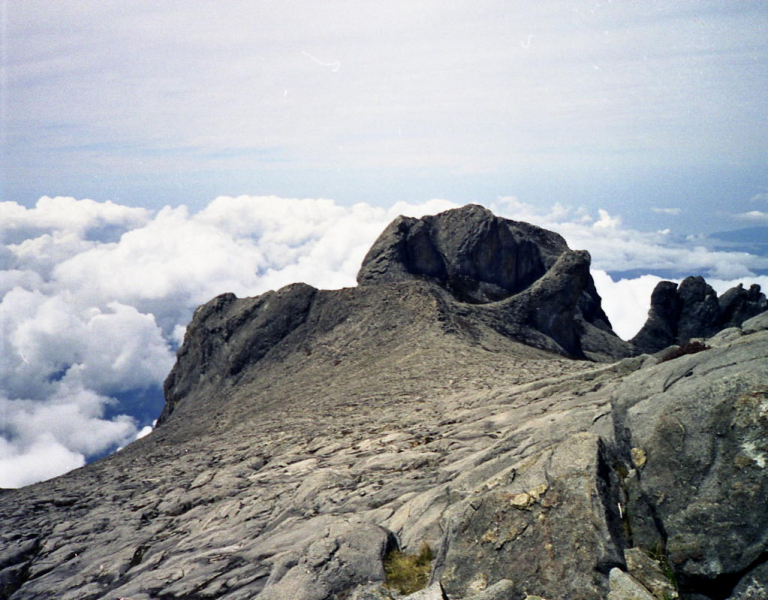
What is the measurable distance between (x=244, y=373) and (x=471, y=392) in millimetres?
29735

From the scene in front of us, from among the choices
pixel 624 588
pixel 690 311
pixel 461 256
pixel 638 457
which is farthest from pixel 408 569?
pixel 690 311

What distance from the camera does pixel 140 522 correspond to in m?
22.8

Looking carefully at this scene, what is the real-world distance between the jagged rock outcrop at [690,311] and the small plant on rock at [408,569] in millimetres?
63724

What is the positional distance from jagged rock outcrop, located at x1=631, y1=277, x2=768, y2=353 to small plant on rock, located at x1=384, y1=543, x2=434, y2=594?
6372 cm

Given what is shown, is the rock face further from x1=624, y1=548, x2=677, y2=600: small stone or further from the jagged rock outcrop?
x1=624, y1=548, x2=677, y2=600: small stone

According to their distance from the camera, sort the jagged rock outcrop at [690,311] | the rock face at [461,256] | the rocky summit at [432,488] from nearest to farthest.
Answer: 1. the rocky summit at [432,488]
2. the jagged rock outcrop at [690,311]
3. the rock face at [461,256]

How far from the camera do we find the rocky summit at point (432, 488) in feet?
33.9

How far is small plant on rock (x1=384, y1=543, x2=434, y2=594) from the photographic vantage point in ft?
40.6

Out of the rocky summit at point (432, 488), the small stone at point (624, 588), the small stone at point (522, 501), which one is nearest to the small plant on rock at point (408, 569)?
the rocky summit at point (432, 488)

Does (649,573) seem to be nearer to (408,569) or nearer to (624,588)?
(624,588)

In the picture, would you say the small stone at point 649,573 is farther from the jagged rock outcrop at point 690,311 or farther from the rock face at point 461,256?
the rock face at point 461,256

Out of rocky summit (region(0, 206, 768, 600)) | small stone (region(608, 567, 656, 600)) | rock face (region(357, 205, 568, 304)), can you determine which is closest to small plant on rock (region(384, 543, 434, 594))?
rocky summit (region(0, 206, 768, 600))

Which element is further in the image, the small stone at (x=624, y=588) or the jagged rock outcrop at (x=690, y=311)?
the jagged rock outcrop at (x=690, y=311)

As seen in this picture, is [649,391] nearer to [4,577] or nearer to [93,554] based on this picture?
[93,554]
